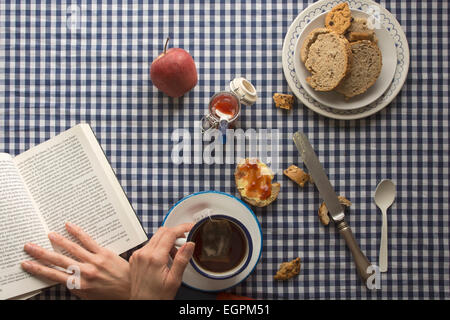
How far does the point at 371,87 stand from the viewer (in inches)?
43.4

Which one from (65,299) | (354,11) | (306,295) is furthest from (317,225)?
(65,299)

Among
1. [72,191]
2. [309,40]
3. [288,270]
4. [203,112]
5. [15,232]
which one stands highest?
[309,40]

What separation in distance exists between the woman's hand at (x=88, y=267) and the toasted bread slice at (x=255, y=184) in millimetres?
352

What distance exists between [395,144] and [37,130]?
96cm

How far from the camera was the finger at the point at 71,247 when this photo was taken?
1.05 m

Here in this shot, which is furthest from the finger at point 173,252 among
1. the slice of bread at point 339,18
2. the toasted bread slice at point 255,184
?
the slice of bread at point 339,18

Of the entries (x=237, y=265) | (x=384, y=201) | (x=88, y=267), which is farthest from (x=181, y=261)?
(x=384, y=201)

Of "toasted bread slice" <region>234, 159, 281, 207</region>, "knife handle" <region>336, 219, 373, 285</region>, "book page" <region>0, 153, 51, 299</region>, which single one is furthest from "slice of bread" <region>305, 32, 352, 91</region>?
"book page" <region>0, 153, 51, 299</region>

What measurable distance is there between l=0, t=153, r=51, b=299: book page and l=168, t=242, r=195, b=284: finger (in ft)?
1.07

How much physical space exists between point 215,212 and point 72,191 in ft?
1.21

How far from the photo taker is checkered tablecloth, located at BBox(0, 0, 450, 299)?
3.68ft

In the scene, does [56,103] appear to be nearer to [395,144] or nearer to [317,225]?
[317,225]

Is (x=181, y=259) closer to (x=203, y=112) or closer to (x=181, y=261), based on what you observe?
(x=181, y=261)

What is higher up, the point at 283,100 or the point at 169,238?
the point at 283,100
